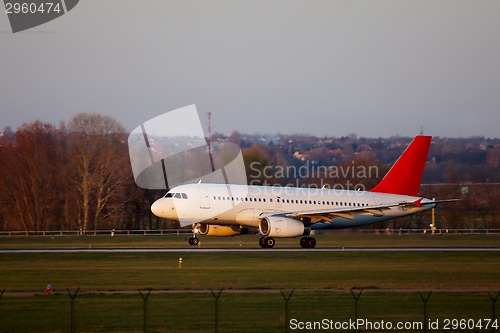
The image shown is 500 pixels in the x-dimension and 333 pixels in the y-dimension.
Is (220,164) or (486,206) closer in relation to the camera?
(486,206)

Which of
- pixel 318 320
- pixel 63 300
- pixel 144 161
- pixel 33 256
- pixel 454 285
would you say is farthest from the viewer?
pixel 144 161

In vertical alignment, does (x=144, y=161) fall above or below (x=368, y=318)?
above

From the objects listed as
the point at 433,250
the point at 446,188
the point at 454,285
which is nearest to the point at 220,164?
the point at 446,188

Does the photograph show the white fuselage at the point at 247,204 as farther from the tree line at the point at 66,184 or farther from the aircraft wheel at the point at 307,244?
the tree line at the point at 66,184

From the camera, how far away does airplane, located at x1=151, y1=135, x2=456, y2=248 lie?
179 feet

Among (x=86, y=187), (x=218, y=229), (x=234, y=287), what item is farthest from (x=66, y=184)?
(x=234, y=287)

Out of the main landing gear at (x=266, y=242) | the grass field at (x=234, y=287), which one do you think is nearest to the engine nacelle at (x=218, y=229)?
the main landing gear at (x=266, y=242)

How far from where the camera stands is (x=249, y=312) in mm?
27594

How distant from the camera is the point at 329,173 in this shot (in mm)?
110438

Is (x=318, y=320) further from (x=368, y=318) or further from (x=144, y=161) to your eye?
(x=144, y=161)

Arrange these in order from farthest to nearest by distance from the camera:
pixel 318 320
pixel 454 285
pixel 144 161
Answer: pixel 144 161
pixel 454 285
pixel 318 320

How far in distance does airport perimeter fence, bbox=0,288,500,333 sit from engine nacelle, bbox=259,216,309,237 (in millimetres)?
20162

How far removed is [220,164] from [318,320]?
8041 cm

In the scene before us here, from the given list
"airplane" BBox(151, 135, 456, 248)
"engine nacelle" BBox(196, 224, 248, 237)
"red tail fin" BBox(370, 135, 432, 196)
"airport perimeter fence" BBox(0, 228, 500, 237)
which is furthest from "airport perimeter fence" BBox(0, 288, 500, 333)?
"airport perimeter fence" BBox(0, 228, 500, 237)
